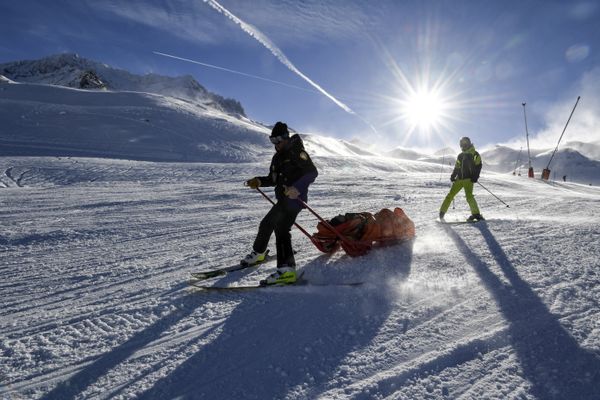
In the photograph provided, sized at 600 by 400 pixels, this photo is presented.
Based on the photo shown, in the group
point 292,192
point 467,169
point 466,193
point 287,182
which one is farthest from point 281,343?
point 467,169

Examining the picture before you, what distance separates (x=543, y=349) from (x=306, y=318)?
1.81 meters

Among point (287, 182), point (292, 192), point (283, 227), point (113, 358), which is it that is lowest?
point (113, 358)

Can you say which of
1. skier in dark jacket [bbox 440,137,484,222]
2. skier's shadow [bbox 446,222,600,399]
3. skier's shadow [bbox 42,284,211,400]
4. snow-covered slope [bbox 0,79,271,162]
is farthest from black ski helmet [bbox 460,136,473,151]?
snow-covered slope [bbox 0,79,271,162]

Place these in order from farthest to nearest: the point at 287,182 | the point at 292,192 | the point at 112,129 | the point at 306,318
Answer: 1. the point at 112,129
2. the point at 287,182
3. the point at 292,192
4. the point at 306,318

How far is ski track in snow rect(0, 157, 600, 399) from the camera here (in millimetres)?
2400

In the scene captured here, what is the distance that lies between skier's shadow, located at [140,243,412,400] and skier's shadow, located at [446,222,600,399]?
0.93 m

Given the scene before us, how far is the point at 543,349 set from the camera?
104 inches

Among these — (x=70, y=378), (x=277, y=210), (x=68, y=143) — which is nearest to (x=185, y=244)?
(x=277, y=210)

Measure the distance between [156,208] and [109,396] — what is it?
23.1ft

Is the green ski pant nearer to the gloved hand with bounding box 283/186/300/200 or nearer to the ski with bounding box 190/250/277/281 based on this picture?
the ski with bounding box 190/250/277/281

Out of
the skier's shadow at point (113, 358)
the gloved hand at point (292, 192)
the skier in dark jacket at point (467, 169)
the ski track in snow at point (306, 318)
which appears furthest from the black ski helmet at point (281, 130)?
the skier in dark jacket at point (467, 169)

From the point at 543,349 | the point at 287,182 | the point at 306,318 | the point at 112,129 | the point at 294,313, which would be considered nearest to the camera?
the point at 543,349

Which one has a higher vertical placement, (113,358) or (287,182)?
(287,182)

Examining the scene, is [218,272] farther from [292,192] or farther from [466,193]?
[466,193]
